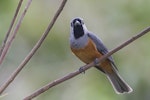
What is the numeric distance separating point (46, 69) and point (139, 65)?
3.70ft

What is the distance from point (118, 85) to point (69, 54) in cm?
213

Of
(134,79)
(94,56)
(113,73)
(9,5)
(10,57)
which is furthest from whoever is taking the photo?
(10,57)

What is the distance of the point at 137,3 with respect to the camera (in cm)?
419

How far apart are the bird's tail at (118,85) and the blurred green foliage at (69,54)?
106 centimetres

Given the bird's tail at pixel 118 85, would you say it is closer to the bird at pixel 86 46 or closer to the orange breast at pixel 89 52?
the bird at pixel 86 46

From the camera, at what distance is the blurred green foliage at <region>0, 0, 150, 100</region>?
404cm

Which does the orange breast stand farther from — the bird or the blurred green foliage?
the blurred green foliage

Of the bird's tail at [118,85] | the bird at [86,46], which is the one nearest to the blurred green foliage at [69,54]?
the bird's tail at [118,85]

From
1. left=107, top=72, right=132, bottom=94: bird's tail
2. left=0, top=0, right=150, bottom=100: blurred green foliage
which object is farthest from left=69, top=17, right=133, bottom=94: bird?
left=0, top=0, right=150, bottom=100: blurred green foliage

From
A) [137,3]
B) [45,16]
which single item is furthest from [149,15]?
[45,16]

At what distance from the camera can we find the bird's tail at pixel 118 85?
262 cm

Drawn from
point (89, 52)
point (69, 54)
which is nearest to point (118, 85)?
point (89, 52)

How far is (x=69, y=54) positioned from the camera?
4.75 m

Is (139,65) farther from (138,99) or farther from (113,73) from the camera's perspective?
(113,73)
